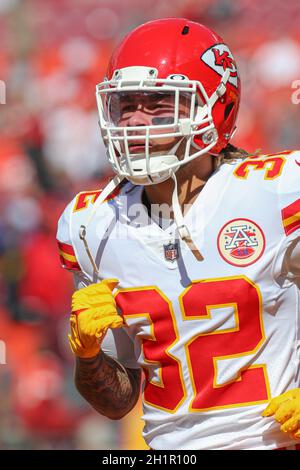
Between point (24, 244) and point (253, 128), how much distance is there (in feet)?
5.03

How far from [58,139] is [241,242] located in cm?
319

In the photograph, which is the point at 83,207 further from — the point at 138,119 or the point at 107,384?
the point at 107,384

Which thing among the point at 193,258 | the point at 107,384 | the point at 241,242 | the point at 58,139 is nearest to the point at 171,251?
the point at 193,258

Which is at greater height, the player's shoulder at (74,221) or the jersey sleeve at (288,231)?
the jersey sleeve at (288,231)

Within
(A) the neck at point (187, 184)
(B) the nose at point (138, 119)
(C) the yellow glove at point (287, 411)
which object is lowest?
(C) the yellow glove at point (287, 411)

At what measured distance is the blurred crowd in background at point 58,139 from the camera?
4184mm

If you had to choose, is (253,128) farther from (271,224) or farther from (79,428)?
(271,224)

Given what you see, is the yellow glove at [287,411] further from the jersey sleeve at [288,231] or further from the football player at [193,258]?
the jersey sleeve at [288,231]

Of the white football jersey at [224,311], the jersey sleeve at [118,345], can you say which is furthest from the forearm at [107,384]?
the white football jersey at [224,311]

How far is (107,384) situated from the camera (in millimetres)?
2078

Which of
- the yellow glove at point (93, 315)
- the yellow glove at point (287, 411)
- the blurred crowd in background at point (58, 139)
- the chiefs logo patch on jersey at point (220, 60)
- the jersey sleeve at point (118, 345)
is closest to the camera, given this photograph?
the yellow glove at point (287, 411)

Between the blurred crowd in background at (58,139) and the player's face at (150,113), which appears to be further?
the blurred crowd in background at (58,139)

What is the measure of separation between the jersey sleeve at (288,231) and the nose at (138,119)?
34 centimetres
